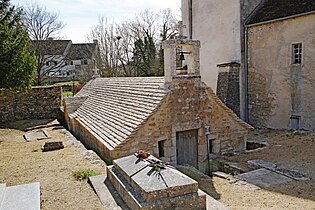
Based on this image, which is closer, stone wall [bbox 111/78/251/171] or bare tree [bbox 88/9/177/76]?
stone wall [bbox 111/78/251/171]

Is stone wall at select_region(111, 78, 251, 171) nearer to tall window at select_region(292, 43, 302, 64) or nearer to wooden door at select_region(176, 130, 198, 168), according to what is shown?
wooden door at select_region(176, 130, 198, 168)

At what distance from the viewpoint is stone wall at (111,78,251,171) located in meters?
10.3

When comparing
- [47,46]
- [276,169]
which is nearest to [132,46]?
[47,46]

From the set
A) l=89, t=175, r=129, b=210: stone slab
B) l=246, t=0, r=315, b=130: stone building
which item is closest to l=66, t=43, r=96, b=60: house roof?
l=246, t=0, r=315, b=130: stone building

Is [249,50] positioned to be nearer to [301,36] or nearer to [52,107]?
[301,36]

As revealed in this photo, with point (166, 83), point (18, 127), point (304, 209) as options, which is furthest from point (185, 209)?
point (18, 127)

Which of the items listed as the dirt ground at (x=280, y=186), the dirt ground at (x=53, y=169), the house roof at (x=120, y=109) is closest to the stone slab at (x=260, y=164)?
the dirt ground at (x=280, y=186)

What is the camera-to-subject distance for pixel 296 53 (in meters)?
16.1

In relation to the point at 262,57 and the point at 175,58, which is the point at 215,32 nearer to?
the point at 262,57

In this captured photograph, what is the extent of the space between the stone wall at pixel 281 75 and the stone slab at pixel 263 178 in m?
7.47

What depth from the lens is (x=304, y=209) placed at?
6969 mm

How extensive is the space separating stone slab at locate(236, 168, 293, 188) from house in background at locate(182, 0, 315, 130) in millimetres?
7466

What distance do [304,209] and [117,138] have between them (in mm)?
6015

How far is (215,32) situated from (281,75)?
557 centimetres
